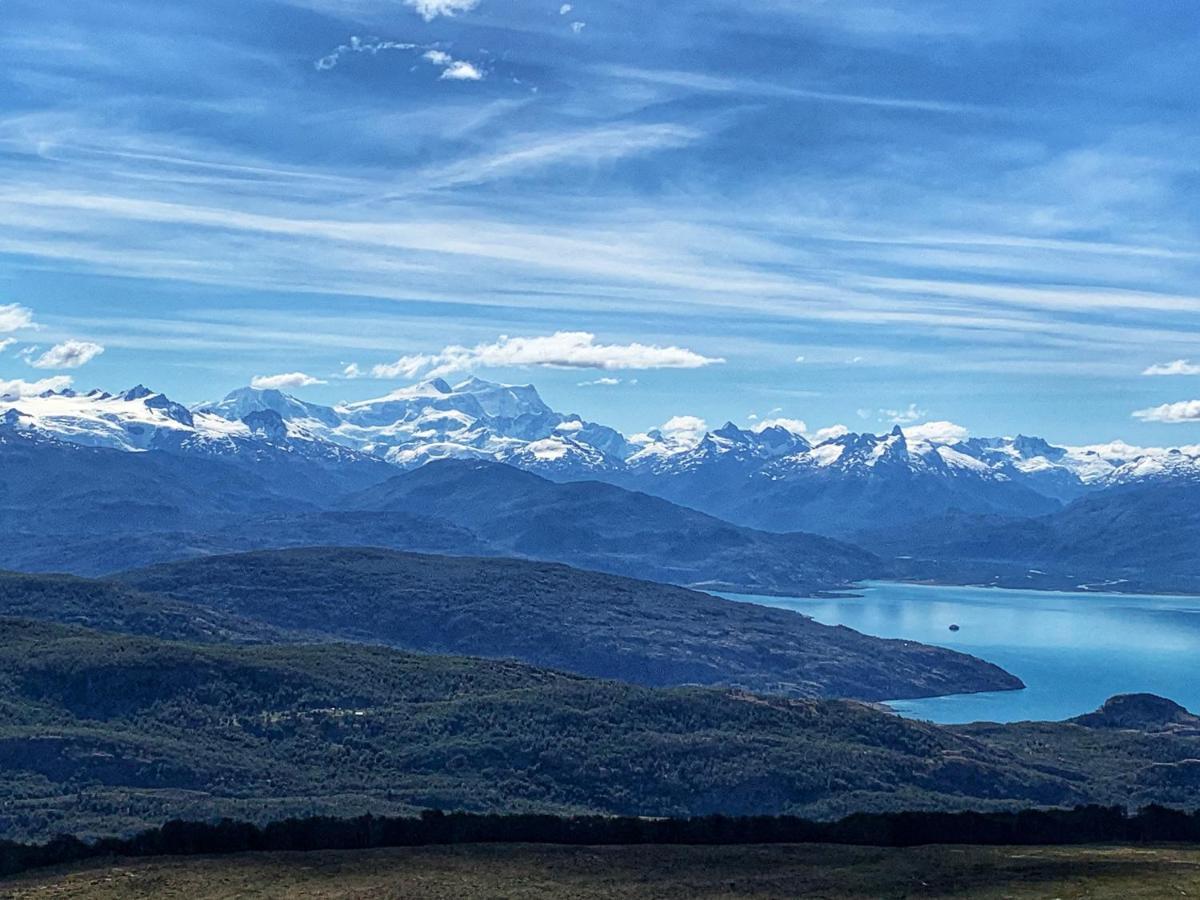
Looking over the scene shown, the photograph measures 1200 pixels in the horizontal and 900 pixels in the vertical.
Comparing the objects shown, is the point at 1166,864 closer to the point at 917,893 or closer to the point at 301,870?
the point at 917,893

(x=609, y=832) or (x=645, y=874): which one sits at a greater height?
(x=645, y=874)

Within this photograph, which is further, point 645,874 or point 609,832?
point 609,832

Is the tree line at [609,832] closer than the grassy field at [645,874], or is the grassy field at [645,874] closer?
the grassy field at [645,874]

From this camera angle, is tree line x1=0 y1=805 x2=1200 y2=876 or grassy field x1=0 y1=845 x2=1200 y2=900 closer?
grassy field x1=0 y1=845 x2=1200 y2=900
